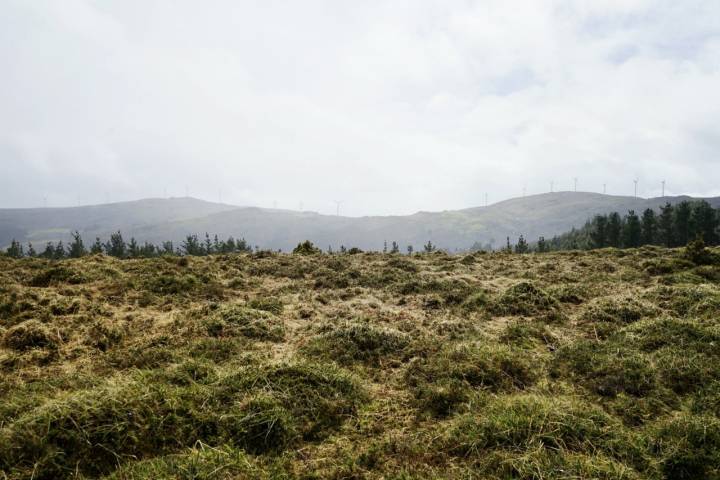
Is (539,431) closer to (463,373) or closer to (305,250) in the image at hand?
(463,373)

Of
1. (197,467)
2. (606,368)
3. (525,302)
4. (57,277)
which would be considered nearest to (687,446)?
(606,368)

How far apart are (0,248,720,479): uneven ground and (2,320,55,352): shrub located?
1.8 inches

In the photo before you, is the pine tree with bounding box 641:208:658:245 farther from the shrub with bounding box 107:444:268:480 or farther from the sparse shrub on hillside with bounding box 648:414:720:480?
the shrub with bounding box 107:444:268:480

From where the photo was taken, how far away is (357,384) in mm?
7582

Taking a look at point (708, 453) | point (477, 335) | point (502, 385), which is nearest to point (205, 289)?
point (477, 335)

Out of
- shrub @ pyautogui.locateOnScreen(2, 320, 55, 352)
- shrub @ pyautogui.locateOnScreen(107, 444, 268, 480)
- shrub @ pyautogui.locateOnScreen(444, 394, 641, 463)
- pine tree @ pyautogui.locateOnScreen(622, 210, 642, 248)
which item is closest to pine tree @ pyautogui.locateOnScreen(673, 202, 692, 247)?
pine tree @ pyautogui.locateOnScreen(622, 210, 642, 248)

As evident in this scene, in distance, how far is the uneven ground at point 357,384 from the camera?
17.0 feet

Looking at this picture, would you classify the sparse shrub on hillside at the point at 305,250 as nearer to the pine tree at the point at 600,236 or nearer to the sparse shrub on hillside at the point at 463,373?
the sparse shrub on hillside at the point at 463,373

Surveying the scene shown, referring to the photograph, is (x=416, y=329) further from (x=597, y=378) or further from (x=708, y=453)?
(x=708, y=453)

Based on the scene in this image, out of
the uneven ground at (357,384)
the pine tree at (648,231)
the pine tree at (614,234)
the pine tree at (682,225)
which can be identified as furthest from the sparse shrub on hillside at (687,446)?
the pine tree at (648,231)

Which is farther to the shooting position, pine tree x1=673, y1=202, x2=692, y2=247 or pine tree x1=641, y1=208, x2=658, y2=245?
pine tree x1=641, y1=208, x2=658, y2=245

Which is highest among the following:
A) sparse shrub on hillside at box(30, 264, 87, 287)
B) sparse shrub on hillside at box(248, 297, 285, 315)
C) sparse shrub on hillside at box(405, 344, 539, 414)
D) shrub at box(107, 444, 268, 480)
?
sparse shrub on hillside at box(30, 264, 87, 287)

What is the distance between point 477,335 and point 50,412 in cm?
992

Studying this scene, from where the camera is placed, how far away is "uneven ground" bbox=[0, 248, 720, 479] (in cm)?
520
